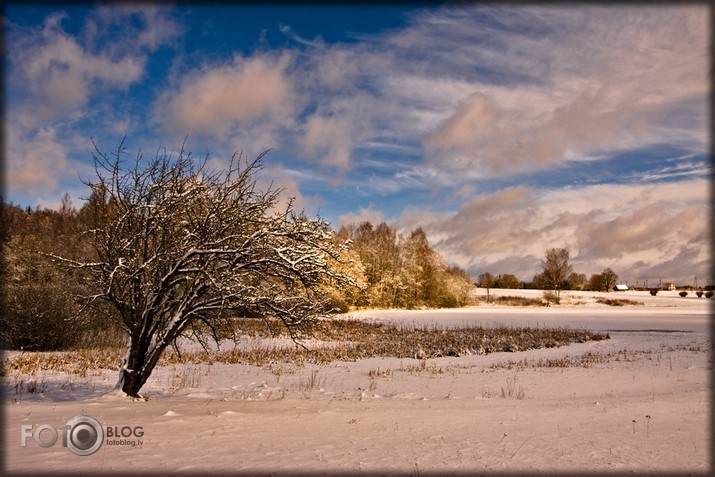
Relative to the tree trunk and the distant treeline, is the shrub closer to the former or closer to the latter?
the distant treeline

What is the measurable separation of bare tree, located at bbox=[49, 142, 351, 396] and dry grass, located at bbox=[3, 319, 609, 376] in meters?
2.26

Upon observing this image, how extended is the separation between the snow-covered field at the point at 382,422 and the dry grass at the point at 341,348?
88.9 inches

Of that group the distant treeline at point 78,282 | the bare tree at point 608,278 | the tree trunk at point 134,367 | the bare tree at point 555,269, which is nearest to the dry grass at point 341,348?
the distant treeline at point 78,282

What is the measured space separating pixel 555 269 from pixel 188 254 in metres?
91.2

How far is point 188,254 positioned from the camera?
31.4 ft

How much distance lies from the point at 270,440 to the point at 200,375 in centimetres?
1140

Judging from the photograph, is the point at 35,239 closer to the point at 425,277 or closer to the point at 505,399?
the point at 505,399

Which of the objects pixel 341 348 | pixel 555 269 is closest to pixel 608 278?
pixel 555 269

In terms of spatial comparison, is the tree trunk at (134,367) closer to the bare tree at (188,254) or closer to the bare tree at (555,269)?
the bare tree at (188,254)

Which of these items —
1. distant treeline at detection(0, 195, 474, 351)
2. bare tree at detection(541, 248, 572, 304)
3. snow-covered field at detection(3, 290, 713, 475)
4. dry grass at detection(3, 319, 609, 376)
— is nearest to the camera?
snow-covered field at detection(3, 290, 713, 475)

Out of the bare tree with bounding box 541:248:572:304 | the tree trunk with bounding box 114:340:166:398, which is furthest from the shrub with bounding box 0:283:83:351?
the bare tree with bounding box 541:248:572:304

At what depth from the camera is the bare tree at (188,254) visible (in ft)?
32.8

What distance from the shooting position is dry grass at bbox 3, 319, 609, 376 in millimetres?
17812

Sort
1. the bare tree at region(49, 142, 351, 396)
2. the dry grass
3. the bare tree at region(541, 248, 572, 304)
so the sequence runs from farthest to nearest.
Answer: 1. the bare tree at region(541, 248, 572, 304)
2. the dry grass
3. the bare tree at region(49, 142, 351, 396)
